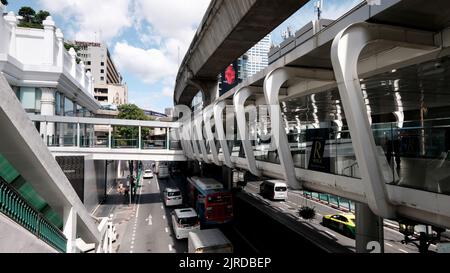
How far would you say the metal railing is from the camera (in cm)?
534

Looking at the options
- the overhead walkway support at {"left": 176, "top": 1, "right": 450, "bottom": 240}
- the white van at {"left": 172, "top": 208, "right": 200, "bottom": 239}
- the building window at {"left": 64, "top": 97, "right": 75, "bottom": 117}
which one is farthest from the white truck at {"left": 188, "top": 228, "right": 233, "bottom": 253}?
the building window at {"left": 64, "top": 97, "right": 75, "bottom": 117}

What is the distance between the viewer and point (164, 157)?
29703mm

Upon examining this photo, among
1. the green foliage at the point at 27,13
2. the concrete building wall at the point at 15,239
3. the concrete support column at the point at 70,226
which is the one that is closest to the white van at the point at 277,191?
the concrete support column at the point at 70,226

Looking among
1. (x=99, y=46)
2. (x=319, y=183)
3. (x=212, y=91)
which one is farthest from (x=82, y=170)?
(x=99, y=46)

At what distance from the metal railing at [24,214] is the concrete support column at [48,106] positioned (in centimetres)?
2448

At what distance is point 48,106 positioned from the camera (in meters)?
28.7

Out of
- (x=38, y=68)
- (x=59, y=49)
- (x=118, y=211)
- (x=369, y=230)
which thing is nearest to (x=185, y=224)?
(x=118, y=211)

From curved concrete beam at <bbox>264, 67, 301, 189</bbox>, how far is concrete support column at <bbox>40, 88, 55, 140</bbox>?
2640 centimetres

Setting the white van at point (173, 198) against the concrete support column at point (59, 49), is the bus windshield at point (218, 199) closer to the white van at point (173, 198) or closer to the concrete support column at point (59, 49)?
the white van at point (173, 198)

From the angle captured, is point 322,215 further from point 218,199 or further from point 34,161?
point 34,161

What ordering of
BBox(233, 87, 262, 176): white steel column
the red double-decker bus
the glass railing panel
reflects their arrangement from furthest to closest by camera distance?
1. the red double-decker bus
2. BBox(233, 87, 262, 176): white steel column
3. the glass railing panel

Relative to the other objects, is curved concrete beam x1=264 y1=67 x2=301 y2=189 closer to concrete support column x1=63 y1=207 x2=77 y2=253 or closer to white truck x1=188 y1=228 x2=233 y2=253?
white truck x1=188 y1=228 x2=233 y2=253

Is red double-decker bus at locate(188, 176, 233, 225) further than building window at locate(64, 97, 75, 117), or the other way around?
building window at locate(64, 97, 75, 117)
